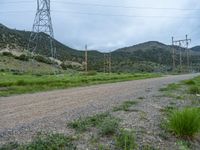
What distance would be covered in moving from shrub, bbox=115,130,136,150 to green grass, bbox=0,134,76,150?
0.93 meters

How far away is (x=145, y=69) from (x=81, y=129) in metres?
115

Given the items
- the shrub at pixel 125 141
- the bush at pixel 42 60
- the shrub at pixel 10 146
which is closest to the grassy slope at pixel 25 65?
the bush at pixel 42 60

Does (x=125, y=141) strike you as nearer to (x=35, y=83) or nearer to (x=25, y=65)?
(x=35, y=83)

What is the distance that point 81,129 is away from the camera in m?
8.11

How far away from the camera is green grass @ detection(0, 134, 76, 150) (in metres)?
6.39

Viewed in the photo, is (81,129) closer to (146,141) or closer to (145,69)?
(146,141)

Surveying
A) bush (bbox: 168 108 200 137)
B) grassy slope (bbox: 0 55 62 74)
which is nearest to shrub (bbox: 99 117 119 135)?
bush (bbox: 168 108 200 137)

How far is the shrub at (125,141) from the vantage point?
662cm

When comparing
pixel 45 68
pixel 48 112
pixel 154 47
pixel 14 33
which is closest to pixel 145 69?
pixel 14 33

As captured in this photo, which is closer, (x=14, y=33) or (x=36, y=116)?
(x=36, y=116)

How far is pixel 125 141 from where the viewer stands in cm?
677

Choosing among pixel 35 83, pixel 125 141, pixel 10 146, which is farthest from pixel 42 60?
pixel 125 141

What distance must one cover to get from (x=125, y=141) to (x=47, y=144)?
1536mm

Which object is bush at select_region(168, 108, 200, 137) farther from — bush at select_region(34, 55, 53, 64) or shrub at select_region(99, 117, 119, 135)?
bush at select_region(34, 55, 53, 64)
